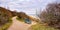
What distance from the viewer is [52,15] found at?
5.08ft

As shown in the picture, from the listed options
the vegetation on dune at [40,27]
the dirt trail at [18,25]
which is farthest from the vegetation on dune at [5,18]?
the vegetation on dune at [40,27]

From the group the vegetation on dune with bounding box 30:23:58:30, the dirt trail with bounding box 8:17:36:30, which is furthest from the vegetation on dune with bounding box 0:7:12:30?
the vegetation on dune with bounding box 30:23:58:30

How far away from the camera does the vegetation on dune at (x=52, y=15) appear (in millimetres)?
1537

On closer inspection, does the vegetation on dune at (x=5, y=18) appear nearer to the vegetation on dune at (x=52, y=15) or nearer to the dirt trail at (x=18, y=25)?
the dirt trail at (x=18, y=25)

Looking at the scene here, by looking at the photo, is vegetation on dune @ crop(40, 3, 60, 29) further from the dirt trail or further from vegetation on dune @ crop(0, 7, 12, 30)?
vegetation on dune @ crop(0, 7, 12, 30)

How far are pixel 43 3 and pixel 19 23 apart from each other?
0.36 meters

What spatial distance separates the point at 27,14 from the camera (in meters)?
1.60

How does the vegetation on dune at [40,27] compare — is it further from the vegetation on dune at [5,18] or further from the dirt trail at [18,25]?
the vegetation on dune at [5,18]

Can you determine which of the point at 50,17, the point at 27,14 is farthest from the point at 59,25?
the point at 27,14

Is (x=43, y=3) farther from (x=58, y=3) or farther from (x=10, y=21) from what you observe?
(x=10, y=21)

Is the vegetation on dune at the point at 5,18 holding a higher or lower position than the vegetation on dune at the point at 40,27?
higher

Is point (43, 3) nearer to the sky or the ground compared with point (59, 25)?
nearer to the sky

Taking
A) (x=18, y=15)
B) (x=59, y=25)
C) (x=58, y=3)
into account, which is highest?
(x=58, y=3)

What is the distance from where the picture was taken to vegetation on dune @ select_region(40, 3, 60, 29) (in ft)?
5.04
